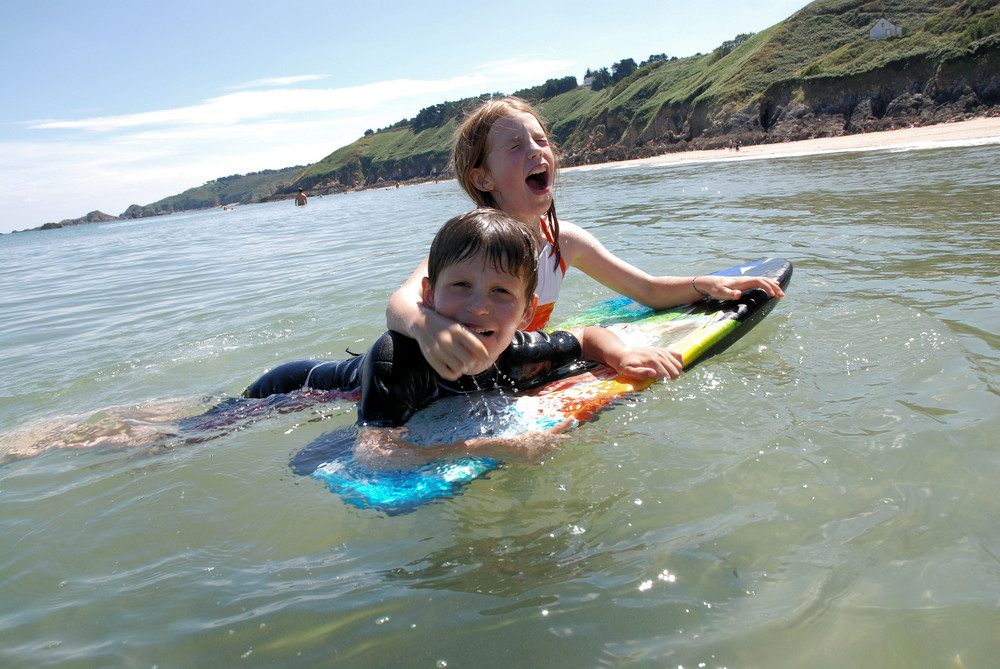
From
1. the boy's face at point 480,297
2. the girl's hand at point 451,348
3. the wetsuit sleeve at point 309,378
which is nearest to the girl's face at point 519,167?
the boy's face at point 480,297

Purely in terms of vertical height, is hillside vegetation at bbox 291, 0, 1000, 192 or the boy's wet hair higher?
hillside vegetation at bbox 291, 0, 1000, 192

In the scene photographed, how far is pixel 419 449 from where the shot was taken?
2285 millimetres

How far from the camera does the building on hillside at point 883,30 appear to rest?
42775mm

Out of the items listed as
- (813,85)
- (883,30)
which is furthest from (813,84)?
(883,30)

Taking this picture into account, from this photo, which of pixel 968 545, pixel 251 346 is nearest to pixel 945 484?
pixel 968 545

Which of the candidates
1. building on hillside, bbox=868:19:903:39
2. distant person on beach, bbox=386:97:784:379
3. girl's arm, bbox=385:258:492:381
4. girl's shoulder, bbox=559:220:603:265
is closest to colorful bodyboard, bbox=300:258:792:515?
distant person on beach, bbox=386:97:784:379

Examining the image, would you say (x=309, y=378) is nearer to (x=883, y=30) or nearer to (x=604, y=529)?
(x=604, y=529)

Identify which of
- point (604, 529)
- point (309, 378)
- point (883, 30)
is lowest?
point (604, 529)

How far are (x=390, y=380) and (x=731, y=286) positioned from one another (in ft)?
7.87

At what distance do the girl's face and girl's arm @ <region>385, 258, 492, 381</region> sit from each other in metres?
1.08

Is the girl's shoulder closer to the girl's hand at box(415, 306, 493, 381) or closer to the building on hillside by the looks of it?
the girl's hand at box(415, 306, 493, 381)

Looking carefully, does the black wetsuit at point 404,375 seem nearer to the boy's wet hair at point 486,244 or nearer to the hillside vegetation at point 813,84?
the boy's wet hair at point 486,244

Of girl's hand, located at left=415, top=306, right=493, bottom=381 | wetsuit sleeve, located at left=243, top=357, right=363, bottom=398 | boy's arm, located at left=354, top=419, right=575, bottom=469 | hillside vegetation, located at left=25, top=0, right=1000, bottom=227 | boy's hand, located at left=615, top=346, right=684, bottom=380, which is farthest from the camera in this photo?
hillside vegetation, located at left=25, top=0, right=1000, bottom=227

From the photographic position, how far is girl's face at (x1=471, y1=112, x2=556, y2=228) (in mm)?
3107
